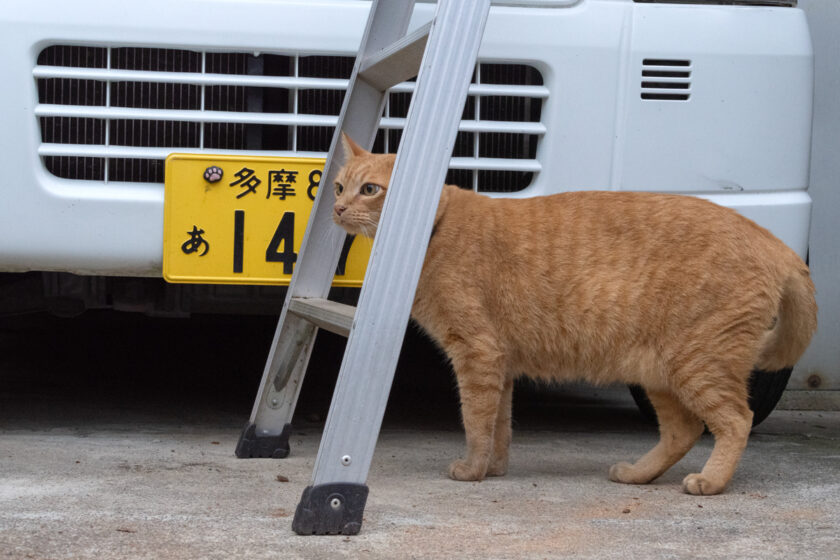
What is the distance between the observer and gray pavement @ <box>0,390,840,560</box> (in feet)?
5.49

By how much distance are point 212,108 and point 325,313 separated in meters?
0.67

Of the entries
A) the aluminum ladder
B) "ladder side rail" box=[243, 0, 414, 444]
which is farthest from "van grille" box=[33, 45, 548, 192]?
the aluminum ladder

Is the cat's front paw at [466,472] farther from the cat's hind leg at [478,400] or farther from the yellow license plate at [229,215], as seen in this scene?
the yellow license plate at [229,215]

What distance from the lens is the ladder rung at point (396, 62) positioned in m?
2.00

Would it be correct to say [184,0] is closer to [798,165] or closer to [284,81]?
[284,81]

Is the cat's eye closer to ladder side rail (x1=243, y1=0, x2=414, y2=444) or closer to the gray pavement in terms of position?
ladder side rail (x1=243, y1=0, x2=414, y2=444)

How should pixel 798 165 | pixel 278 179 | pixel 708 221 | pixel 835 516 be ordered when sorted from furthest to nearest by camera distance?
1. pixel 798 165
2. pixel 278 179
3. pixel 708 221
4. pixel 835 516

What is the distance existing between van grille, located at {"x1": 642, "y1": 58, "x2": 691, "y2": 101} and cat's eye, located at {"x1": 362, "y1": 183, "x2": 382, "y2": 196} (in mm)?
701

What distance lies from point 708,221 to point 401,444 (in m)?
0.97

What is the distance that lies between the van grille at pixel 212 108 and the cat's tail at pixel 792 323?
2.10 feet

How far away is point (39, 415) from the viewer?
2963 millimetres

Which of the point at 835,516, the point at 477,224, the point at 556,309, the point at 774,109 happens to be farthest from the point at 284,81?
the point at 835,516

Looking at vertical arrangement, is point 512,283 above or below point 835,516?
above

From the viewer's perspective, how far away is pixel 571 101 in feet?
8.13
